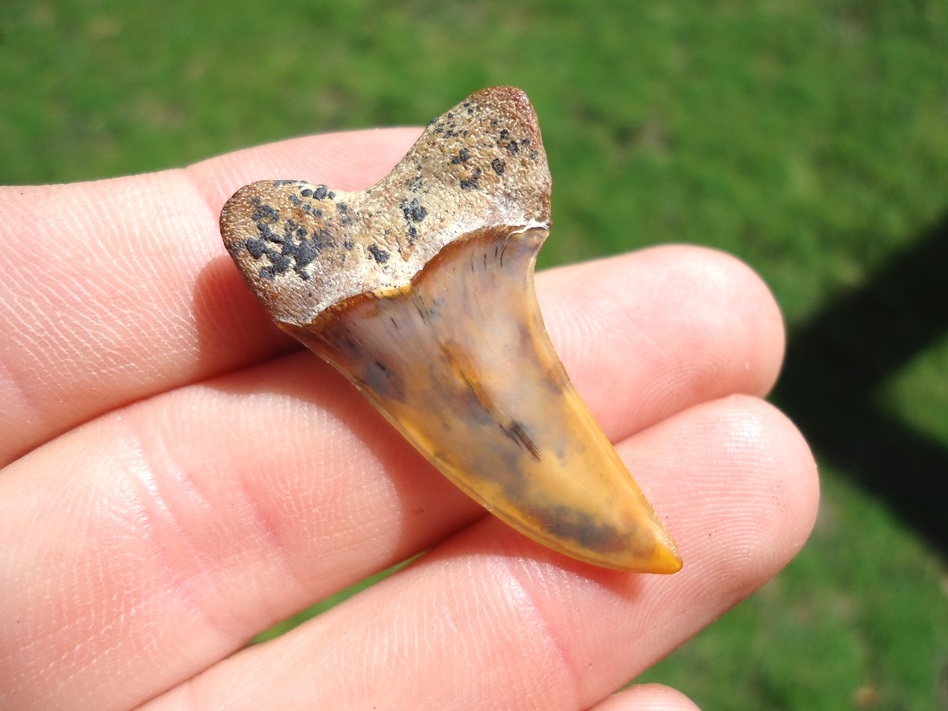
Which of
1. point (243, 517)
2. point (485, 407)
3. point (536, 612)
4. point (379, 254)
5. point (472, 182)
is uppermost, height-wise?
point (472, 182)

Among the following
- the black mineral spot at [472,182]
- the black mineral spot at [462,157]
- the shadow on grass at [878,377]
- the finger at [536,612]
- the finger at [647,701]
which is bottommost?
the shadow on grass at [878,377]

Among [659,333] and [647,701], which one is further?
[659,333]

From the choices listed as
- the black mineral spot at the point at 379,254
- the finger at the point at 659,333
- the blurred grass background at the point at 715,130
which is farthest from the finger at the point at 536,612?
the blurred grass background at the point at 715,130

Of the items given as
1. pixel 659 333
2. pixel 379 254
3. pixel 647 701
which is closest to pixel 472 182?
pixel 379 254

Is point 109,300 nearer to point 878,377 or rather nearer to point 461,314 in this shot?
point 461,314

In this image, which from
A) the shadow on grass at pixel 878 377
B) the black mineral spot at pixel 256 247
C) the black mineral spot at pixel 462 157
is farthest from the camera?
the shadow on grass at pixel 878 377

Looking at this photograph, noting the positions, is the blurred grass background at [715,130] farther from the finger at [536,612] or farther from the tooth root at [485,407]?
the tooth root at [485,407]
